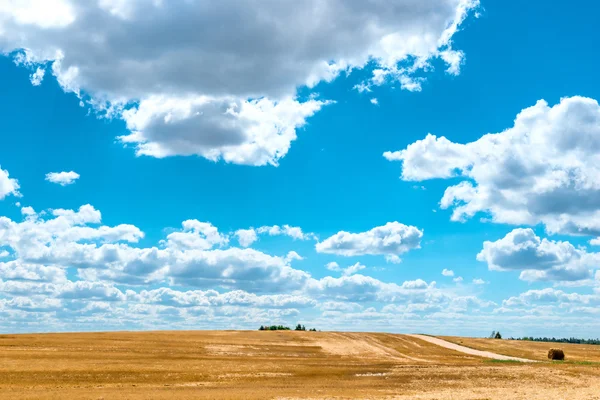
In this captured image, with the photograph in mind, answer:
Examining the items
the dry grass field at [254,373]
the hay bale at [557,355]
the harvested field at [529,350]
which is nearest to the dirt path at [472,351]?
the harvested field at [529,350]

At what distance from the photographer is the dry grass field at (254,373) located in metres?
38.8

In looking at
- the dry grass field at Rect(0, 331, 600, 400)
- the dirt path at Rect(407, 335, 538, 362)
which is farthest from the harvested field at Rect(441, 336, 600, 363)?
the dirt path at Rect(407, 335, 538, 362)

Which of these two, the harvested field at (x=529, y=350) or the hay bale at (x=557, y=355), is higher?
the hay bale at (x=557, y=355)

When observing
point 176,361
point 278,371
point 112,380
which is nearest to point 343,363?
point 278,371

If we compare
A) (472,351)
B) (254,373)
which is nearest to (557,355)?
(472,351)

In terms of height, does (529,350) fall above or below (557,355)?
below

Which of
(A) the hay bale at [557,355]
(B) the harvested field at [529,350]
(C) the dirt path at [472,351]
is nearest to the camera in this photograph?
(A) the hay bale at [557,355]

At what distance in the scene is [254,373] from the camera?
50.5 metres

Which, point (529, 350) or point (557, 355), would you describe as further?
point (529, 350)

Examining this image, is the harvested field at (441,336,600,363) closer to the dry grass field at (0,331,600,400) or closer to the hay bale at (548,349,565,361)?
the dry grass field at (0,331,600,400)

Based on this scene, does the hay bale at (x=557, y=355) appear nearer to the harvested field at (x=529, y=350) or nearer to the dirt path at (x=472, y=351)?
the harvested field at (x=529, y=350)

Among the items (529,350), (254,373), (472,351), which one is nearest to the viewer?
(254,373)

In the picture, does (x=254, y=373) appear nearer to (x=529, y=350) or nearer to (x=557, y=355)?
(x=557, y=355)

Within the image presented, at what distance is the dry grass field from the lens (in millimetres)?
38781
